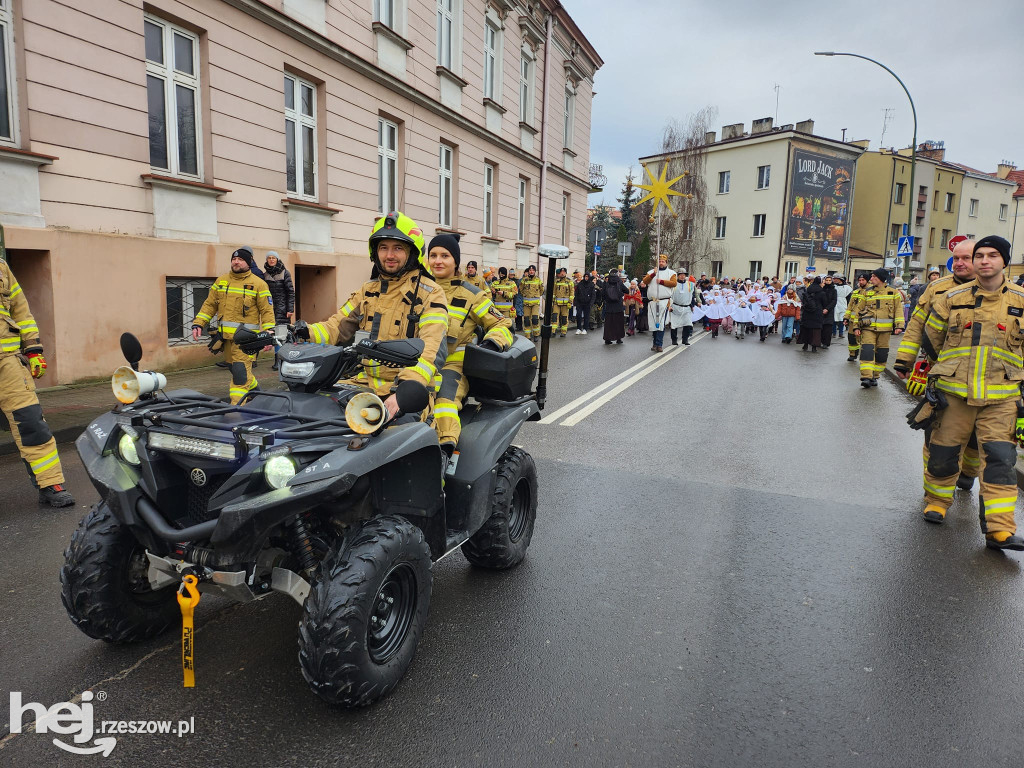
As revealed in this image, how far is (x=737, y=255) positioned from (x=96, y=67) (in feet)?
148

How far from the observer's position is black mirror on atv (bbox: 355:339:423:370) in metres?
2.88

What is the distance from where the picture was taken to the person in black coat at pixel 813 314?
58.8ft

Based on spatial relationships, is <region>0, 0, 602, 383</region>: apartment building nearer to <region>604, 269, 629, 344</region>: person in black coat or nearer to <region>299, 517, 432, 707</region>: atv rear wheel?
<region>604, 269, 629, 344</region>: person in black coat

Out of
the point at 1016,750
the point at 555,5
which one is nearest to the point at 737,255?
the point at 555,5

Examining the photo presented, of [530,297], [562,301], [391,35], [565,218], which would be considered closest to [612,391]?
[530,297]

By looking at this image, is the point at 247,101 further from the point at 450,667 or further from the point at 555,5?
the point at 555,5

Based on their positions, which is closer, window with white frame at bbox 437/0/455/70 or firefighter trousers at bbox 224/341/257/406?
firefighter trousers at bbox 224/341/257/406

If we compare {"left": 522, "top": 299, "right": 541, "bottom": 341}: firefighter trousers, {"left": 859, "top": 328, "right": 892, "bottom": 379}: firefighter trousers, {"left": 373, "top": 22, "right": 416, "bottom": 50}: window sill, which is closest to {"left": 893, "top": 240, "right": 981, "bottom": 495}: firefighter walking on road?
{"left": 859, "top": 328, "right": 892, "bottom": 379}: firefighter trousers

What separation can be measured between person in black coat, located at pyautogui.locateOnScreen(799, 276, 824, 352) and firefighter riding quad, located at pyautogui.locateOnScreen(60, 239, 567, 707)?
1686 centimetres

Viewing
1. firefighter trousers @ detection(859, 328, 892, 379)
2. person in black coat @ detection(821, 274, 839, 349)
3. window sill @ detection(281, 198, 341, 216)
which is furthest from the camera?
person in black coat @ detection(821, 274, 839, 349)

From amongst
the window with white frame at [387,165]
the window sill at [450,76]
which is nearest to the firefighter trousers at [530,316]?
the window with white frame at [387,165]

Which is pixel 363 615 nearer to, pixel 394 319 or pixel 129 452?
pixel 129 452

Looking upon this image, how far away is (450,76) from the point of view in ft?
58.3

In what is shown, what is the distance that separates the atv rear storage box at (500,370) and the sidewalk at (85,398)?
2.28 m
